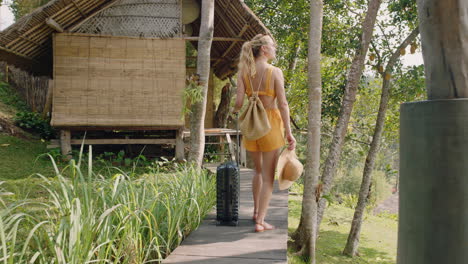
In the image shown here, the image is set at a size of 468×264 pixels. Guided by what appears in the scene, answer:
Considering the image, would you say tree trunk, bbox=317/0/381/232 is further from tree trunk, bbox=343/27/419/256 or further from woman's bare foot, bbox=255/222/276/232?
woman's bare foot, bbox=255/222/276/232

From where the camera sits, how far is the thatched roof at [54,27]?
7.27m

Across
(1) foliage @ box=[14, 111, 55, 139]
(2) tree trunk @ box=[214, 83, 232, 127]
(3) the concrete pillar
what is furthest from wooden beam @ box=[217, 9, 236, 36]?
(3) the concrete pillar

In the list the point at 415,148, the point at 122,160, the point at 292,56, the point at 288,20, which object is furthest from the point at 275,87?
the point at 292,56

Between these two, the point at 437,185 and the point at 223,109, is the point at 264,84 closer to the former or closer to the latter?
the point at 437,185

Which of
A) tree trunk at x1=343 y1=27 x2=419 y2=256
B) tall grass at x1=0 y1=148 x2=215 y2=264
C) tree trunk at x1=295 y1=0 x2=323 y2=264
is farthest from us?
tree trunk at x1=343 y1=27 x2=419 y2=256

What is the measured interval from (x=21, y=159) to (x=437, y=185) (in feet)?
26.5

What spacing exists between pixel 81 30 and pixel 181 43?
81.4 inches

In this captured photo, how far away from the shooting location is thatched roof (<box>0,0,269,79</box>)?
727 cm

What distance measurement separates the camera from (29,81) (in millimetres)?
14383

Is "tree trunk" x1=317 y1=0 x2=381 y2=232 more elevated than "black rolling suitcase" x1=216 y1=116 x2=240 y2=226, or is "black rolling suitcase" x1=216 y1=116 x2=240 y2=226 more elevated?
"tree trunk" x1=317 y1=0 x2=381 y2=232

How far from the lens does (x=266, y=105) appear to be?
3.20 m

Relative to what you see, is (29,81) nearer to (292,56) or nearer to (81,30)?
(81,30)

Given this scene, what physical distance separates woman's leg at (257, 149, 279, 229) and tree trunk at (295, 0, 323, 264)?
2.38m

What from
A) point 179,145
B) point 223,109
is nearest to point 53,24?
point 179,145
